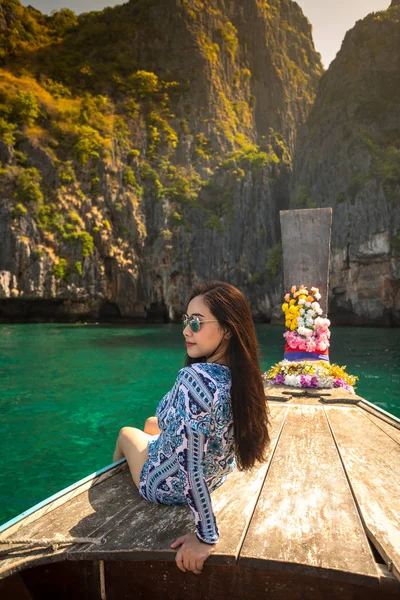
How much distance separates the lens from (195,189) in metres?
44.1

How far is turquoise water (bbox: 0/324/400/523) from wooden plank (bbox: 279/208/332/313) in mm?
3299

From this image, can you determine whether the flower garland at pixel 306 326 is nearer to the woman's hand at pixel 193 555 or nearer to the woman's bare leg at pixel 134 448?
the woman's bare leg at pixel 134 448

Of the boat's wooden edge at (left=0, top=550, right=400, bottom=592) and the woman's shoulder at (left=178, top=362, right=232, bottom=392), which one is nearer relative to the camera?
the boat's wooden edge at (left=0, top=550, right=400, bottom=592)

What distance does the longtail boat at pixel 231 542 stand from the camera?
5.27 ft

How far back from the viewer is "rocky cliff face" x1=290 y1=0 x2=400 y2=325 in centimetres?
3328

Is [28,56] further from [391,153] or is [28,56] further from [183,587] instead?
[183,587]

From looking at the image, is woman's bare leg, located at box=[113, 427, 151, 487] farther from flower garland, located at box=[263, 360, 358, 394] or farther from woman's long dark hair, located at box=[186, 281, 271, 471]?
flower garland, located at box=[263, 360, 358, 394]

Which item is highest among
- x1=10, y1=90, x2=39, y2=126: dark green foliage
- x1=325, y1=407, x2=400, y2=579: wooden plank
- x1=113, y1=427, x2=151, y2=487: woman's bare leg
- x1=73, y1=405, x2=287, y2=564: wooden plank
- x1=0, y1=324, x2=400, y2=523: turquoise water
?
x1=10, y1=90, x2=39, y2=126: dark green foliage

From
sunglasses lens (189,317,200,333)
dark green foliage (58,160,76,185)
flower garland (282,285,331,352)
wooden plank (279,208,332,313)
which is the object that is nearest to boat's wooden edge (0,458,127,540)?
sunglasses lens (189,317,200,333)

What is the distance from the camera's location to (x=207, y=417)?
1.76 metres

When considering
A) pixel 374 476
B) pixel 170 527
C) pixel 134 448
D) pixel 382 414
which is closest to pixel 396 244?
pixel 382 414

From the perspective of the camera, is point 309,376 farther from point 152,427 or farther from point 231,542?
point 231,542

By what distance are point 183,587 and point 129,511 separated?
0.52 meters

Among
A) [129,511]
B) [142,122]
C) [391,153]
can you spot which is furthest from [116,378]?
[142,122]
